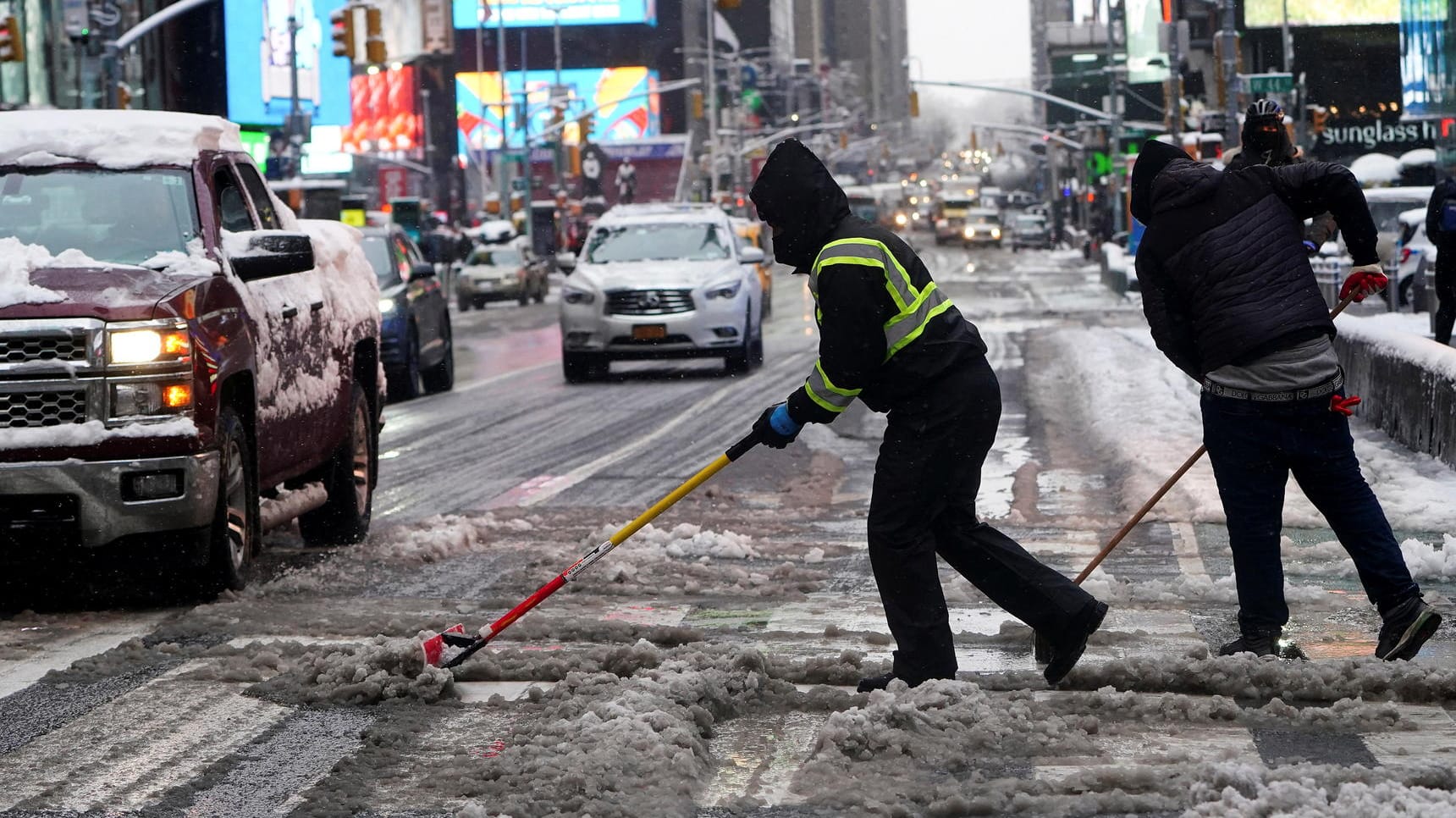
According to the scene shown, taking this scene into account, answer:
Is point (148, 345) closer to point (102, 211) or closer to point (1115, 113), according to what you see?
point (102, 211)

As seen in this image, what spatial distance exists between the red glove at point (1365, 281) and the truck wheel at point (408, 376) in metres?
13.6

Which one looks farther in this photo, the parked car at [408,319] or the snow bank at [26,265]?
the parked car at [408,319]

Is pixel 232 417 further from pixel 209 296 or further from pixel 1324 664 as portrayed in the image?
pixel 1324 664

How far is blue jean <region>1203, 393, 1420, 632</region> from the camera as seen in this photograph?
5.97 metres

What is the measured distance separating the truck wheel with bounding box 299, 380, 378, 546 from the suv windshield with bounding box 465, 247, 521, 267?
1464 inches

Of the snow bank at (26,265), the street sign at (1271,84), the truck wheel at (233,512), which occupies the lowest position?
the truck wheel at (233,512)

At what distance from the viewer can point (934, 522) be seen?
5.77 metres

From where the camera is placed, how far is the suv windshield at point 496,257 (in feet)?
153

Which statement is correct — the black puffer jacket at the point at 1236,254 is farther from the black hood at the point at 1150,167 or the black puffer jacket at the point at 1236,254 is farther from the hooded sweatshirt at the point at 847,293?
the hooded sweatshirt at the point at 847,293

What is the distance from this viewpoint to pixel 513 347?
95.7 ft

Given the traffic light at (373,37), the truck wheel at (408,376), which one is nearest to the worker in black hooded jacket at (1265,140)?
the truck wheel at (408,376)

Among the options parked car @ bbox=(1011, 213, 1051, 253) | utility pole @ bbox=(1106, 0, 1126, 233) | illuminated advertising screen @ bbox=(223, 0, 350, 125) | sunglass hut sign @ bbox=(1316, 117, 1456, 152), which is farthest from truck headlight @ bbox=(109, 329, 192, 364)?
parked car @ bbox=(1011, 213, 1051, 253)

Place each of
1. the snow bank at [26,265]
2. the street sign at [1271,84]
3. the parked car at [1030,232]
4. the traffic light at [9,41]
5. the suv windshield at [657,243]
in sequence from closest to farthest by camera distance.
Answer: the snow bank at [26,265] < the suv windshield at [657,243] < the traffic light at [9,41] < the street sign at [1271,84] < the parked car at [1030,232]

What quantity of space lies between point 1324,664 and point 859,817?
1879 millimetres
